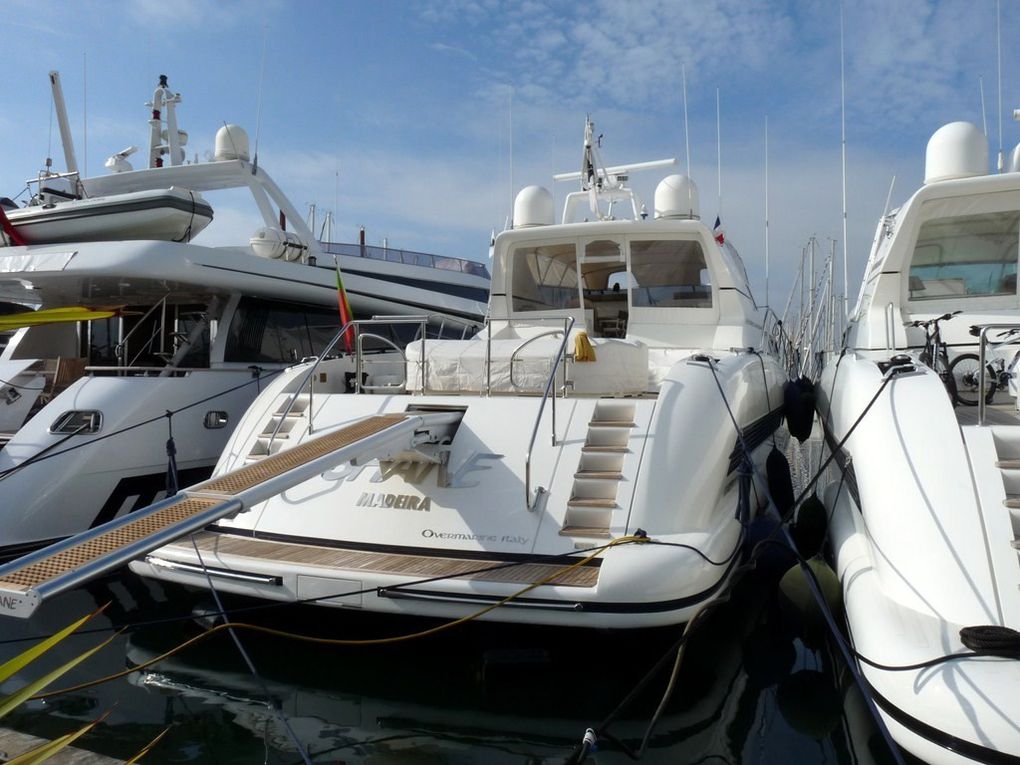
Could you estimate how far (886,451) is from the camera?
3.66m

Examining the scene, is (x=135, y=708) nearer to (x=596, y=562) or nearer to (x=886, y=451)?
(x=596, y=562)

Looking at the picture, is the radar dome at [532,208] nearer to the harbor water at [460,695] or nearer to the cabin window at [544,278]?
the cabin window at [544,278]

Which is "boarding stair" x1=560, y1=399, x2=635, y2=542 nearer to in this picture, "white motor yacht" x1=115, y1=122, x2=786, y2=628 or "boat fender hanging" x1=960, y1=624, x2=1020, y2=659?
"white motor yacht" x1=115, y1=122, x2=786, y2=628

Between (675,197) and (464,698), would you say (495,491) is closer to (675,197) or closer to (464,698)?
(464,698)

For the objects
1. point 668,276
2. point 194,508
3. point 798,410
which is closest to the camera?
point 194,508

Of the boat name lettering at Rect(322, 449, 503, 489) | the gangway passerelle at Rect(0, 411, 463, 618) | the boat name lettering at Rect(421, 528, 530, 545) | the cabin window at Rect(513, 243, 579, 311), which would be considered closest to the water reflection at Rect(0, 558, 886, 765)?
the boat name lettering at Rect(421, 528, 530, 545)

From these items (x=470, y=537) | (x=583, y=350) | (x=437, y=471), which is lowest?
(x=470, y=537)

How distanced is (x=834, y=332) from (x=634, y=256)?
222 inches

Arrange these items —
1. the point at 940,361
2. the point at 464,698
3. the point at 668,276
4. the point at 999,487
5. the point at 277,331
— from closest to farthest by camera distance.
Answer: the point at 999,487
the point at 464,698
the point at 940,361
the point at 668,276
the point at 277,331

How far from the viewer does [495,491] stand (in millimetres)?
4496

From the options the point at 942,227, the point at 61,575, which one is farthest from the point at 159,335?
the point at 942,227

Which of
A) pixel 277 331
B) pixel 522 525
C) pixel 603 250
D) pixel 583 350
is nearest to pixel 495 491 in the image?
pixel 522 525

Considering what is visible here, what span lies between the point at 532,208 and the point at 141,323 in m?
5.30

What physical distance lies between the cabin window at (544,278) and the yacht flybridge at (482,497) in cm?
207
